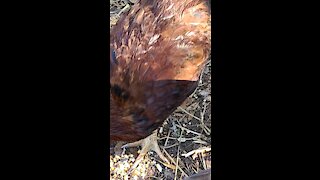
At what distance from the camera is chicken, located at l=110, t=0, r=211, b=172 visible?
2189 millimetres

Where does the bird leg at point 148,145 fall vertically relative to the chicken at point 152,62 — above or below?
below

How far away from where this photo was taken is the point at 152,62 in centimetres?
220

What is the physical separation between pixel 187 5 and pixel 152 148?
0.70 meters

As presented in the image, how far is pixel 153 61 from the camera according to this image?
2.20 m

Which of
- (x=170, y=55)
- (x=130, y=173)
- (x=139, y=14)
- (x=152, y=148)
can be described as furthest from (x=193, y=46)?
(x=130, y=173)

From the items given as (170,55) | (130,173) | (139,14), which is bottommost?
(130,173)

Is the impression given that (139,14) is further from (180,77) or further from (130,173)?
(130,173)

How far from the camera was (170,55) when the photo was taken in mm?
2209

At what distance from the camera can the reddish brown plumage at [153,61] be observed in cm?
219

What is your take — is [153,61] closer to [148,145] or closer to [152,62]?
[152,62]

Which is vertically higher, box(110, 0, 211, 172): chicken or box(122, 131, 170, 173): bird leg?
box(110, 0, 211, 172): chicken

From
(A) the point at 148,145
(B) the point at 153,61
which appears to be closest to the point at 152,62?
(B) the point at 153,61

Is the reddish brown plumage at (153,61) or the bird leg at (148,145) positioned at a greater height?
the reddish brown plumage at (153,61)

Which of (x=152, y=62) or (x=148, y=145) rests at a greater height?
(x=152, y=62)
